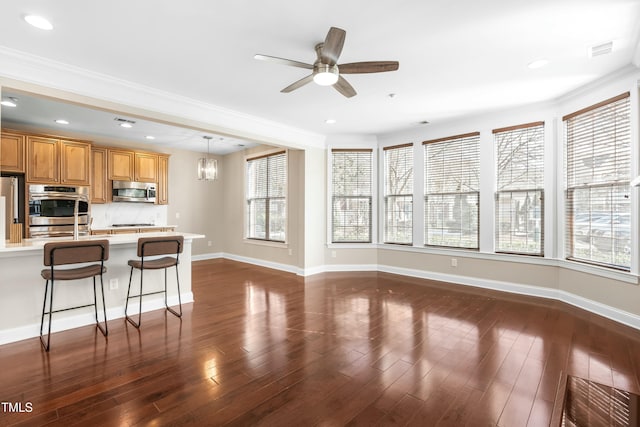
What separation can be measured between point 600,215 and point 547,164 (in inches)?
37.6

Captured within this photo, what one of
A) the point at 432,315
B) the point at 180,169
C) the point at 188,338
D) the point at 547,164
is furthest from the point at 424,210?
the point at 180,169

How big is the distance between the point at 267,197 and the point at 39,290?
14.3ft

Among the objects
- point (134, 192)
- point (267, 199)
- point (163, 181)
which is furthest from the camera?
point (267, 199)

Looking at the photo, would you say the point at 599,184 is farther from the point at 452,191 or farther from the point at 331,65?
the point at 331,65

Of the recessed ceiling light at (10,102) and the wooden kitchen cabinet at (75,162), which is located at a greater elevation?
the recessed ceiling light at (10,102)

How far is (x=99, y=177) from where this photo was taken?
5.84m

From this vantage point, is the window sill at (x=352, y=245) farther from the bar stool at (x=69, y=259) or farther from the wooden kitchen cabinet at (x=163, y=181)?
the bar stool at (x=69, y=259)

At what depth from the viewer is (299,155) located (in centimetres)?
601

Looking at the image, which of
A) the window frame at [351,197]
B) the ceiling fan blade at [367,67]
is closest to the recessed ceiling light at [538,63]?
the ceiling fan blade at [367,67]

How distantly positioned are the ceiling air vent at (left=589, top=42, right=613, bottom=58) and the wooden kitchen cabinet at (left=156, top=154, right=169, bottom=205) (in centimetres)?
711

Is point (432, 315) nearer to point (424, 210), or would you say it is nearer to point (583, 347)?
point (583, 347)

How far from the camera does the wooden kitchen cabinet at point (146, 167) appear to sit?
20.6ft

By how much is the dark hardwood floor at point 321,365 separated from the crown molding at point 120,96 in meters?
2.45

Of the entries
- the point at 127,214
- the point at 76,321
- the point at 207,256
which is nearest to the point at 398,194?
the point at 207,256
